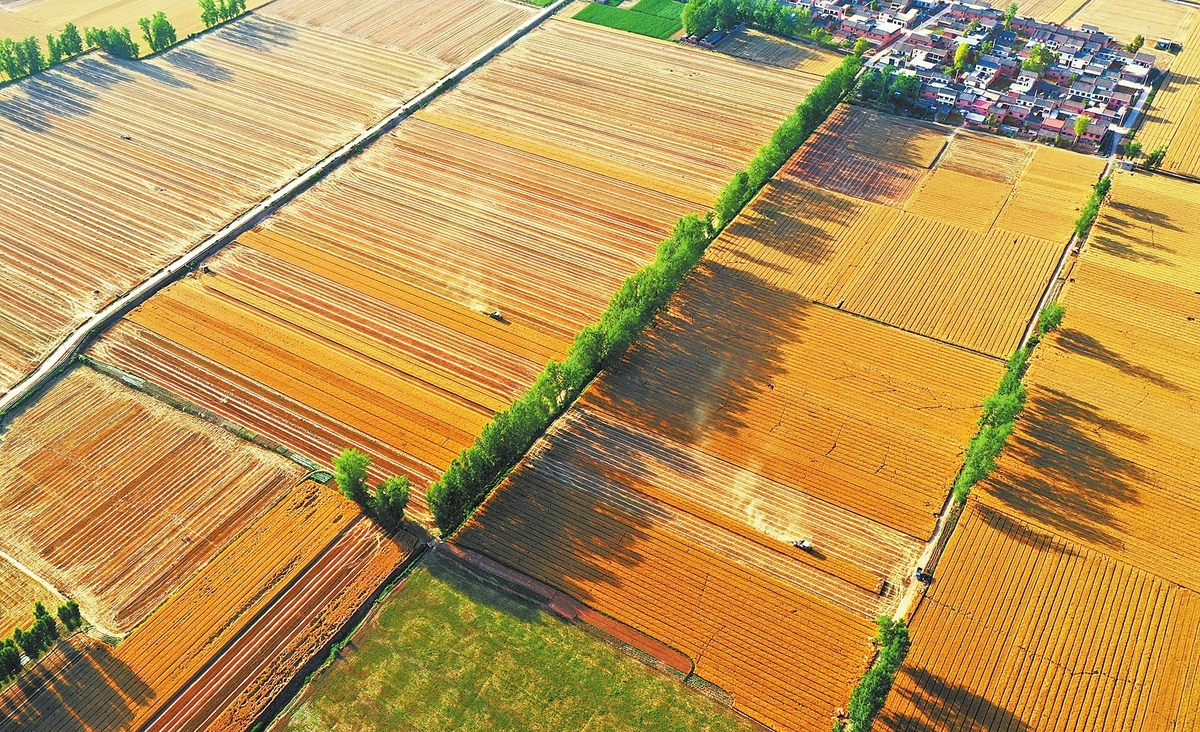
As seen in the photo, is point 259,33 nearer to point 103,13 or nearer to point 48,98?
point 103,13

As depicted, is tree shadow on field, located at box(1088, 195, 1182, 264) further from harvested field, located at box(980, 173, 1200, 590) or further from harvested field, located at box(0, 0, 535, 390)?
harvested field, located at box(0, 0, 535, 390)

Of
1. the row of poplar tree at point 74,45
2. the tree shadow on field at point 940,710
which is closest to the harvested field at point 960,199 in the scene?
the tree shadow on field at point 940,710

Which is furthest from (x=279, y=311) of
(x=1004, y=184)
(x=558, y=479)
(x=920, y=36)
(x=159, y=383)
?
(x=920, y=36)

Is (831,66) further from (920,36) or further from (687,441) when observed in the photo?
(687,441)

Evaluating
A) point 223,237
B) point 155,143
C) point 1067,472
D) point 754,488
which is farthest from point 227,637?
point 155,143

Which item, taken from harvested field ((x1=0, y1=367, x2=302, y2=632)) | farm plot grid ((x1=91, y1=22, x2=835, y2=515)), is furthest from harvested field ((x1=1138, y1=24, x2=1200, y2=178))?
harvested field ((x1=0, y1=367, x2=302, y2=632))

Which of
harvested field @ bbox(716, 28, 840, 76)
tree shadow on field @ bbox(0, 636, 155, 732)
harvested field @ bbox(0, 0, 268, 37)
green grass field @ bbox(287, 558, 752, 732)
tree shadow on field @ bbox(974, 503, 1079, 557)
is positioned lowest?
tree shadow on field @ bbox(974, 503, 1079, 557)
